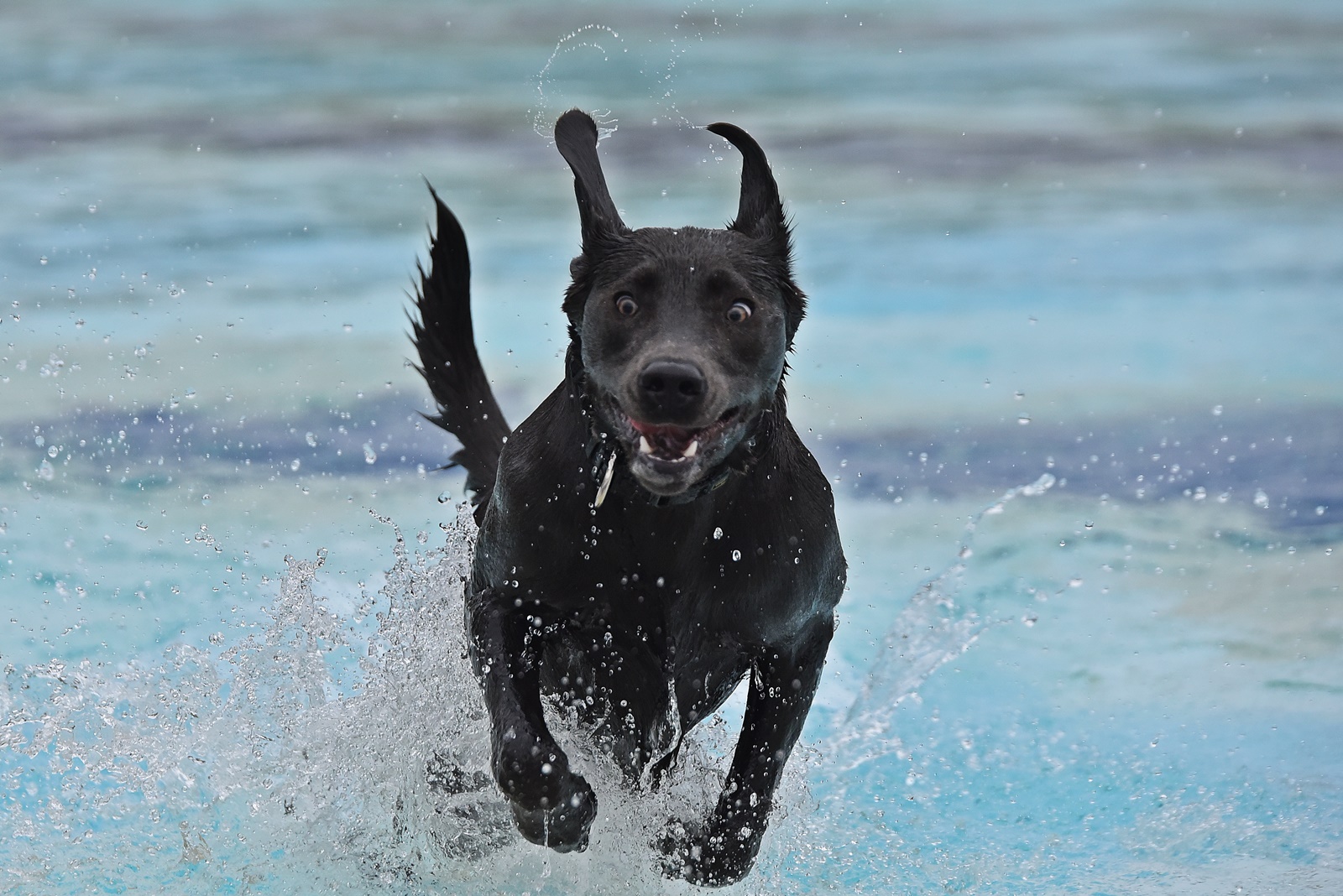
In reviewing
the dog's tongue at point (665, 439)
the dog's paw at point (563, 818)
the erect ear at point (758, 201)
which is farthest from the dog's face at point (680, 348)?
the dog's paw at point (563, 818)

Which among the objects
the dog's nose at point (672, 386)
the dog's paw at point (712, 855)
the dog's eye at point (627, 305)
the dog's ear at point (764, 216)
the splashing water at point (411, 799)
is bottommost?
the splashing water at point (411, 799)

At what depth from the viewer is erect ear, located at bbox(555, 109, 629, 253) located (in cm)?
290

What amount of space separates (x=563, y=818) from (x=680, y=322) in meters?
1.04

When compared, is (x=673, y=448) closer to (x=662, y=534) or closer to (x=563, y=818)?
(x=662, y=534)

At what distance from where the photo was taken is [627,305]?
2.74 meters

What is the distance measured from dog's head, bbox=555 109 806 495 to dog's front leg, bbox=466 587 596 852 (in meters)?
0.58

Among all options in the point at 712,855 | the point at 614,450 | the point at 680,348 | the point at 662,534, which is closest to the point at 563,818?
the point at 712,855

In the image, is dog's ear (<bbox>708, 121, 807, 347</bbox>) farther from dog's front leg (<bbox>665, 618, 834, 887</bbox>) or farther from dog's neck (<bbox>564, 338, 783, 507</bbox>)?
dog's front leg (<bbox>665, 618, 834, 887</bbox>)

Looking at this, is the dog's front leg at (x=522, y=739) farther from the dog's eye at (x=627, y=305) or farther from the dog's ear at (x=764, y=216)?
the dog's ear at (x=764, y=216)

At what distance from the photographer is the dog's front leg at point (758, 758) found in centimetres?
314

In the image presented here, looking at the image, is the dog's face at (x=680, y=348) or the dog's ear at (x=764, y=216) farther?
the dog's ear at (x=764, y=216)

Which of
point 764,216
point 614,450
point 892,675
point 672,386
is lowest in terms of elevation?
point 892,675

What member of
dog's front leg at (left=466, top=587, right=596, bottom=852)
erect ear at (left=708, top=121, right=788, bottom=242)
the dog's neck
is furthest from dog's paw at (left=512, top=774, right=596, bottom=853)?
erect ear at (left=708, top=121, right=788, bottom=242)

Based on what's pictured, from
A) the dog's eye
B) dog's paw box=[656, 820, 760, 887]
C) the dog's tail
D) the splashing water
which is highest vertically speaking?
the dog's eye
